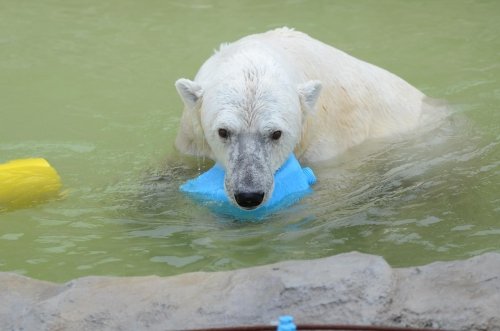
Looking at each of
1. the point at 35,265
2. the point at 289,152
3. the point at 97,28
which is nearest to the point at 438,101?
the point at 289,152

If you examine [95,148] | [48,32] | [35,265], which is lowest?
[35,265]

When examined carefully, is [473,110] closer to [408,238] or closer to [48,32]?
[408,238]

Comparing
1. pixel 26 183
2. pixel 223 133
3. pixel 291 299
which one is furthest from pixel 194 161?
pixel 291 299

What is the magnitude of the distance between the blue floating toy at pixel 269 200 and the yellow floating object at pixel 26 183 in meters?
0.82

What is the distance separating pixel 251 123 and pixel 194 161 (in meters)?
0.91

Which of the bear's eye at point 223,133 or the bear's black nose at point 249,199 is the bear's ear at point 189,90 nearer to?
the bear's eye at point 223,133

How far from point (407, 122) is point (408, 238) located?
4.99ft

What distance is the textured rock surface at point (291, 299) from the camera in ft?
9.10

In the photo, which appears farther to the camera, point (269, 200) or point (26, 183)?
point (26, 183)

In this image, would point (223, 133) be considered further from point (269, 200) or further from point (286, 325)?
point (286, 325)

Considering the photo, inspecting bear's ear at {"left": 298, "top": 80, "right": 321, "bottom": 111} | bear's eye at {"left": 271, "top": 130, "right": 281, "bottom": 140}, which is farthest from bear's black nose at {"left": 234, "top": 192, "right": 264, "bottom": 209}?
bear's ear at {"left": 298, "top": 80, "right": 321, "bottom": 111}

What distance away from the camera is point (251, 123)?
4336 millimetres

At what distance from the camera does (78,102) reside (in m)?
6.69

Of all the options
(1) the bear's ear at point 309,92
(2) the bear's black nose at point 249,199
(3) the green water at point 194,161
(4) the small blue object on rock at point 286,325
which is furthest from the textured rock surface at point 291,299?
(1) the bear's ear at point 309,92
